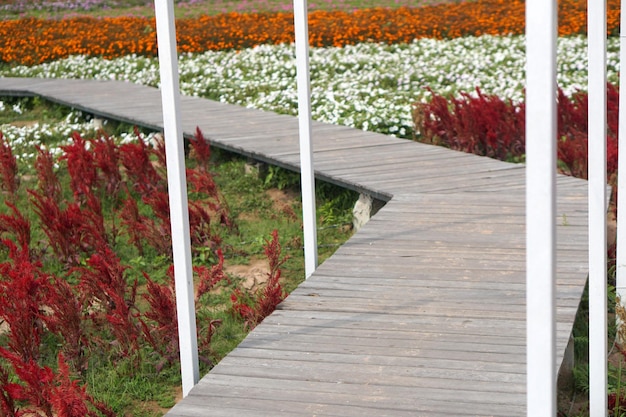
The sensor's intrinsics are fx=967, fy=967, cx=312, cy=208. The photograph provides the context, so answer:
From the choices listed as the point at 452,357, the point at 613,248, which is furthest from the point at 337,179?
the point at 452,357

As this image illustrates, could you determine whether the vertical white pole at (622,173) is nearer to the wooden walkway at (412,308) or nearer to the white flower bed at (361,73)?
the wooden walkway at (412,308)

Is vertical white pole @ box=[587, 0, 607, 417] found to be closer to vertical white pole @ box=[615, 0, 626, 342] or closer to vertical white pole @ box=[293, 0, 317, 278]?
vertical white pole @ box=[615, 0, 626, 342]

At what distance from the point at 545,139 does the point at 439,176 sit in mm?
4356

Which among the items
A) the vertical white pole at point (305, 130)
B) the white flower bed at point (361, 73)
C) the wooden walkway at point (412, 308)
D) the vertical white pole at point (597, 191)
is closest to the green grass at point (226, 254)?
the wooden walkway at point (412, 308)

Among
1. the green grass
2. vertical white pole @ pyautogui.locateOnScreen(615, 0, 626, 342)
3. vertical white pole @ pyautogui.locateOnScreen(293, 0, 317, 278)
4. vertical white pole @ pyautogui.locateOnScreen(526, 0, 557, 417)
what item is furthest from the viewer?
vertical white pole @ pyautogui.locateOnScreen(293, 0, 317, 278)

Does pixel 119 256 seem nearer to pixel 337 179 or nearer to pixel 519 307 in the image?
pixel 337 179

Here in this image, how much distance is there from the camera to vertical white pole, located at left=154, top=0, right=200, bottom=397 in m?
3.63

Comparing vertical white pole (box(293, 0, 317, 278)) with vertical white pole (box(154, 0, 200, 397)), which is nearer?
vertical white pole (box(154, 0, 200, 397))

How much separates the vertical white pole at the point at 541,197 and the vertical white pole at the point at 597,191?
89 centimetres

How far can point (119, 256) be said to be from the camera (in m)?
6.25

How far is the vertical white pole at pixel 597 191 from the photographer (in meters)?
3.38

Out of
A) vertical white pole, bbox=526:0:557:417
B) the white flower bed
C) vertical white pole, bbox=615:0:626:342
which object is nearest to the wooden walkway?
vertical white pole, bbox=615:0:626:342

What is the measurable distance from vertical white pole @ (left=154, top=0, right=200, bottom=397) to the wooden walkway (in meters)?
0.14

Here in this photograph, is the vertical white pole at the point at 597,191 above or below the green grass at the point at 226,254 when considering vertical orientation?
above
